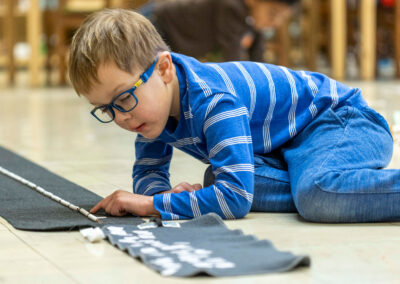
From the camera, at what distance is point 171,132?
5.01 feet

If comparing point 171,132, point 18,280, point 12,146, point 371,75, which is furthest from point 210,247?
point 371,75

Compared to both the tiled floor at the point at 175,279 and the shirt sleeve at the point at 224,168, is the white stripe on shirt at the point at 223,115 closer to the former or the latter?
the shirt sleeve at the point at 224,168

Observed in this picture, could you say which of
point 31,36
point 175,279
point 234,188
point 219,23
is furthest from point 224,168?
point 31,36

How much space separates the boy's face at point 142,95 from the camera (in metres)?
1.39

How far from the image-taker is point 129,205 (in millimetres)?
1463

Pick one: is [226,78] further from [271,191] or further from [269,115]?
[271,191]

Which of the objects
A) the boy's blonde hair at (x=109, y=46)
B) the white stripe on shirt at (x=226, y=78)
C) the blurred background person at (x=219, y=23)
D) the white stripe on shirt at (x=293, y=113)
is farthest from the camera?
the blurred background person at (x=219, y=23)

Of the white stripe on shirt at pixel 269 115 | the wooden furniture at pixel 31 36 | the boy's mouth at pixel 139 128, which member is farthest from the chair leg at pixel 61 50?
the boy's mouth at pixel 139 128

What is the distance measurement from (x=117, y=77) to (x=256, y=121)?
32 cm

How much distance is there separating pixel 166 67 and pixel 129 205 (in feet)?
0.86

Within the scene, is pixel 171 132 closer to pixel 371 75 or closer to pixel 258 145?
pixel 258 145

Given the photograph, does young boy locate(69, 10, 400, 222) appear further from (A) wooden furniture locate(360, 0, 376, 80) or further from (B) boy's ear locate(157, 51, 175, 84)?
(A) wooden furniture locate(360, 0, 376, 80)

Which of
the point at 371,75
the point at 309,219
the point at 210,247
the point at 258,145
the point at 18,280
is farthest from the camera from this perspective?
the point at 371,75

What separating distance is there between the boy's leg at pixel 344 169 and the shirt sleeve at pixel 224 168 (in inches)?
5.0
